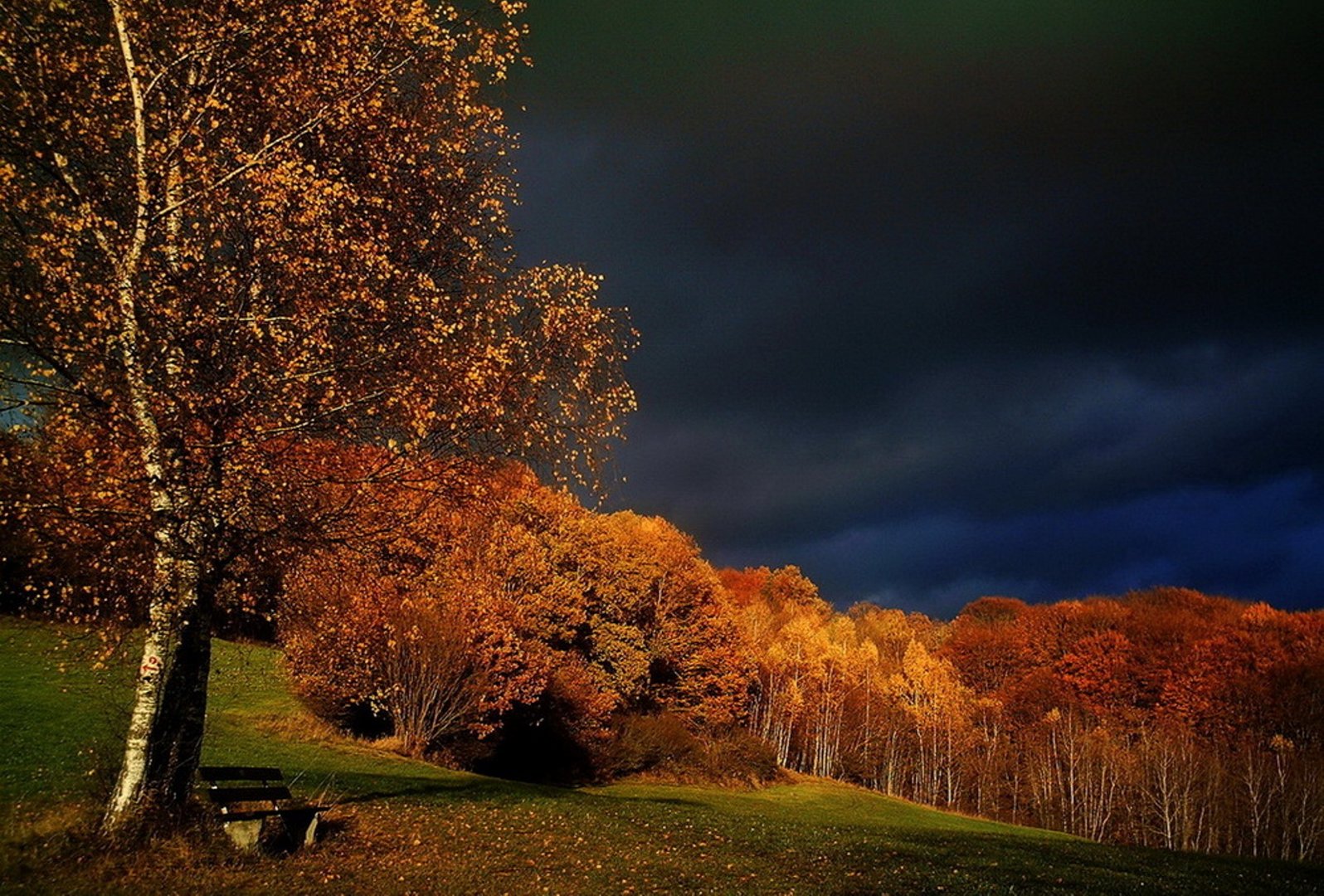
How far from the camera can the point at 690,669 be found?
64.3 m

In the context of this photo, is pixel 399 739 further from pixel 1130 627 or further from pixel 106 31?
pixel 1130 627

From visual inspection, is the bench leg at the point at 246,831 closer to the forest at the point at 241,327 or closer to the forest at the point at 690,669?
the forest at the point at 241,327

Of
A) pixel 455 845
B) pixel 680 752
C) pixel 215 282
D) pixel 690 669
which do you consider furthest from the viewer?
pixel 690 669

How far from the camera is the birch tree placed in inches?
479

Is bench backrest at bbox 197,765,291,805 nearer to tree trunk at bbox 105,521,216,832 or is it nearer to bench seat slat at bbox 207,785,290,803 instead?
bench seat slat at bbox 207,785,290,803

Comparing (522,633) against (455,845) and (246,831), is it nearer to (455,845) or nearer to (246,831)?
(455,845)

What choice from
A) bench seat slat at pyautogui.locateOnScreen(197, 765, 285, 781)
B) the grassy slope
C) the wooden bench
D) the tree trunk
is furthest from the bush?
the tree trunk

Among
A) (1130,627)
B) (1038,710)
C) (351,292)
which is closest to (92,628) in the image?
(351,292)

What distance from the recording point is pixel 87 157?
13.0 m

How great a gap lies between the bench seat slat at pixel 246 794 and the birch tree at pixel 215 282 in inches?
28.6

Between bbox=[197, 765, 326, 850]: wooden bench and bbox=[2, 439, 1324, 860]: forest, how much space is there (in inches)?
126

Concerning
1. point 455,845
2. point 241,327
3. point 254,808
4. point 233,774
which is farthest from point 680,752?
point 241,327

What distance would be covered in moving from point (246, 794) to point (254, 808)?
1.02 meters

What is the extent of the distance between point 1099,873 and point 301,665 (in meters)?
32.2
